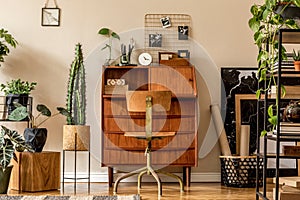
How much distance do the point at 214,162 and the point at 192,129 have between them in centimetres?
60

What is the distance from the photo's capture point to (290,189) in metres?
3.27

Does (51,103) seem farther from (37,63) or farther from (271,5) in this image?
(271,5)

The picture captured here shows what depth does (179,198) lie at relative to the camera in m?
4.44

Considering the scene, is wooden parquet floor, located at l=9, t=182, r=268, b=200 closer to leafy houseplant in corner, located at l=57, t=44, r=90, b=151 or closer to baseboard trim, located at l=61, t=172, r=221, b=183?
baseboard trim, located at l=61, t=172, r=221, b=183

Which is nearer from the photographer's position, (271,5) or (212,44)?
(271,5)

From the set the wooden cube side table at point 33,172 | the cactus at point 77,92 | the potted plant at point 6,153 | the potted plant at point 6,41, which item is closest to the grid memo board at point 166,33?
the cactus at point 77,92

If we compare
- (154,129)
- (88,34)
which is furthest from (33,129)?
(88,34)

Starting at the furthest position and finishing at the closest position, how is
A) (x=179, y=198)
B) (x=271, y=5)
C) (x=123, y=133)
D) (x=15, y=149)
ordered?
(x=123, y=133) → (x=15, y=149) → (x=179, y=198) → (x=271, y=5)

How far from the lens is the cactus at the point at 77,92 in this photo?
527 cm

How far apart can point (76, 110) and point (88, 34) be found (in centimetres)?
78

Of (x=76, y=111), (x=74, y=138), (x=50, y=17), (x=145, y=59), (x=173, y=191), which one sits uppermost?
(x=50, y=17)

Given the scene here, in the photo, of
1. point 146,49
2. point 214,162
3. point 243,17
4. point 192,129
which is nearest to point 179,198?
point 192,129

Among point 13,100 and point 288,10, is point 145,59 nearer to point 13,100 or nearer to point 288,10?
point 13,100

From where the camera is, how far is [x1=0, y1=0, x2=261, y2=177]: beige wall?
18.5ft
